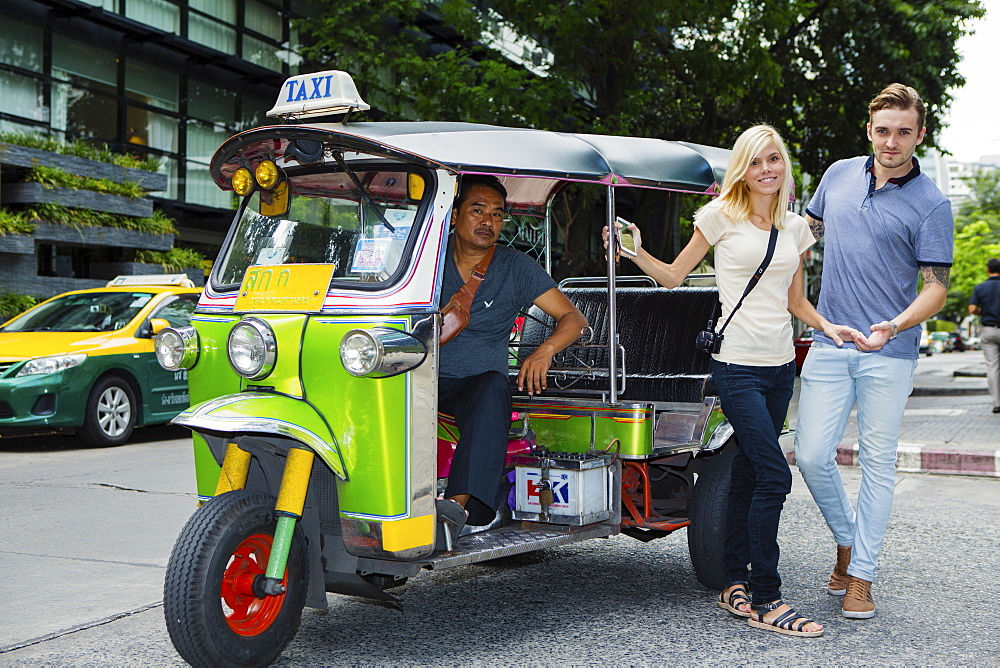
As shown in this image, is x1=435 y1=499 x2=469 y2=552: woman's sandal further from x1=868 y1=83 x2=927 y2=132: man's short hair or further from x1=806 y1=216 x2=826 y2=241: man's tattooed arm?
x1=868 y1=83 x2=927 y2=132: man's short hair

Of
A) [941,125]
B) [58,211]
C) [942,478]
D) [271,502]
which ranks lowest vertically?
[942,478]

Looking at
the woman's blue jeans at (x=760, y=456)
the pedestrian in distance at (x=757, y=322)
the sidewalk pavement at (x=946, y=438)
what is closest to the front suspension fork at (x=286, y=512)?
the pedestrian in distance at (x=757, y=322)

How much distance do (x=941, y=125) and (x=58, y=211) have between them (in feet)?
48.9

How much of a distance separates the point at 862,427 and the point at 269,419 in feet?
8.49

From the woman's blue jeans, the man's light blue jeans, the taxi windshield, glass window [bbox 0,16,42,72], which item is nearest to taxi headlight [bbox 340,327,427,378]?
the woman's blue jeans

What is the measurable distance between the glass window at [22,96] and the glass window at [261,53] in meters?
A: 4.82

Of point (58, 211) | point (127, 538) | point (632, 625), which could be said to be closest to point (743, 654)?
point (632, 625)

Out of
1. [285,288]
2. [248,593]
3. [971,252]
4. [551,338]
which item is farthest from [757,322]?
[971,252]

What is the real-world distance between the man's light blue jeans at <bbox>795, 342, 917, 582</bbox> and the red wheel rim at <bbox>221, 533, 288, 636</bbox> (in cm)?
225

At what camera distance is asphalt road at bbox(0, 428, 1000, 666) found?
4109mm

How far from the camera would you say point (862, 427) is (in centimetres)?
474

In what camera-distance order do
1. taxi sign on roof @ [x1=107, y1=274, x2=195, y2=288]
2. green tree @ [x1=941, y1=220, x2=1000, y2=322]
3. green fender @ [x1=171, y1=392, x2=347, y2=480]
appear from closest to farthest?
green fender @ [x1=171, y1=392, x2=347, y2=480] < taxi sign on roof @ [x1=107, y1=274, x2=195, y2=288] < green tree @ [x1=941, y1=220, x2=1000, y2=322]

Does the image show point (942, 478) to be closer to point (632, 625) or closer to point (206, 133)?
point (632, 625)

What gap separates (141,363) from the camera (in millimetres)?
10711
